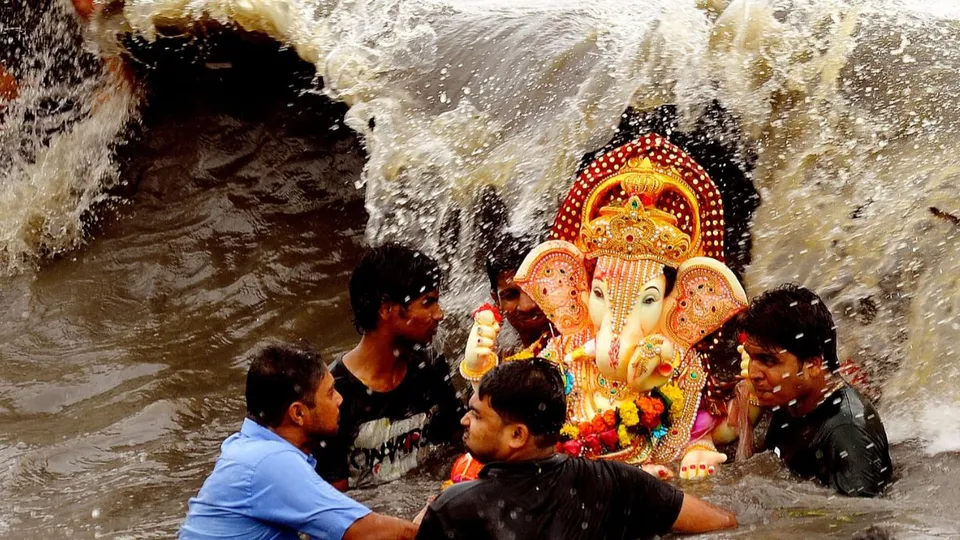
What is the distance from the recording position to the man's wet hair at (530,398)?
3510mm

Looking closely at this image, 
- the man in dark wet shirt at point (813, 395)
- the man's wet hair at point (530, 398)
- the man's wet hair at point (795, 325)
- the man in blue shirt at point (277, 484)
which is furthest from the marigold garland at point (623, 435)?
the man in blue shirt at point (277, 484)

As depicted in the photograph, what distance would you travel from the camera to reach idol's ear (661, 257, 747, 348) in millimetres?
4641

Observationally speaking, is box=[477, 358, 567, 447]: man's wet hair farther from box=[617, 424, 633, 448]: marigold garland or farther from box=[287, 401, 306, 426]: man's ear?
box=[617, 424, 633, 448]: marigold garland

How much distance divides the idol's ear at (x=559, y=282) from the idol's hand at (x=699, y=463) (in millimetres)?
690

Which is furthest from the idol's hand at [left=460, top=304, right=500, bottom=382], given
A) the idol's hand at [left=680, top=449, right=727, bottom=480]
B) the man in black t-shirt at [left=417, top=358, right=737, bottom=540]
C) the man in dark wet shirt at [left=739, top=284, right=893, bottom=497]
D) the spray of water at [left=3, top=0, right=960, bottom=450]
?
the spray of water at [left=3, top=0, right=960, bottom=450]

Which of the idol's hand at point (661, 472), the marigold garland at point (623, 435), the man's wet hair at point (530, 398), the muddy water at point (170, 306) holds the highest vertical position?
the man's wet hair at point (530, 398)

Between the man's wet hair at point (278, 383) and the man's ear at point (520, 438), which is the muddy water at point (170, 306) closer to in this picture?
the man's wet hair at point (278, 383)

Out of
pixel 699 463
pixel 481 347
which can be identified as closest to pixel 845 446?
pixel 699 463

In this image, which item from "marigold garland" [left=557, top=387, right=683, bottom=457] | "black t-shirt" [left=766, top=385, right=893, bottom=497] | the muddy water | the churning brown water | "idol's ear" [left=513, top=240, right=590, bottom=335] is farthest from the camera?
the muddy water

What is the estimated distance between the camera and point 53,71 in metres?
8.94

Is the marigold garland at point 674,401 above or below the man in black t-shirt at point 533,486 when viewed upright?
below

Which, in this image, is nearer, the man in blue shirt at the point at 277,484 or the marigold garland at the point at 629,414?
the man in blue shirt at the point at 277,484

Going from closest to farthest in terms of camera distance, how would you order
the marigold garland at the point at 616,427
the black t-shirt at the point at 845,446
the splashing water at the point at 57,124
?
the black t-shirt at the point at 845,446
the marigold garland at the point at 616,427
the splashing water at the point at 57,124

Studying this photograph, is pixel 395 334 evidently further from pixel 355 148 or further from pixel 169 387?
pixel 355 148
